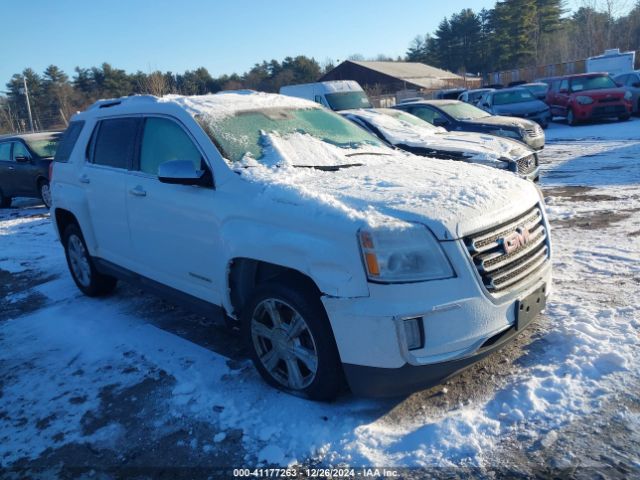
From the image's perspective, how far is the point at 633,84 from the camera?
21.2 meters

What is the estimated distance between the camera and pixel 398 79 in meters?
50.0

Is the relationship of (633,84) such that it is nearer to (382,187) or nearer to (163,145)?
(382,187)

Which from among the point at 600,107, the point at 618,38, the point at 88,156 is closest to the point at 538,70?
the point at 618,38

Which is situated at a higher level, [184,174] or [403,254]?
[184,174]

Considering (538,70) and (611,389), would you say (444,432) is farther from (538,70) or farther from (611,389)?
(538,70)

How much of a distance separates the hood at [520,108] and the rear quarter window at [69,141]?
15318 millimetres

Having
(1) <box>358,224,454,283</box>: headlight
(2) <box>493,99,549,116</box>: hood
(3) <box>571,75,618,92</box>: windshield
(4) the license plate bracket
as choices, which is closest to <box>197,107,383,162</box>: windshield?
(1) <box>358,224,454,283</box>: headlight

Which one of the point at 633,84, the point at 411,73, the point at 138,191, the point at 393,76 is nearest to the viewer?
the point at 138,191

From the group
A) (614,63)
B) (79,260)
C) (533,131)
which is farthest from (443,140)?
(614,63)

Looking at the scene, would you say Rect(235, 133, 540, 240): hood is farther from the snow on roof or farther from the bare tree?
the bare tree

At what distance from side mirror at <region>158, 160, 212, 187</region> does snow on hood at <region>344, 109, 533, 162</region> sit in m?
5.28

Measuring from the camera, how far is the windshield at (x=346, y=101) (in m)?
16.0

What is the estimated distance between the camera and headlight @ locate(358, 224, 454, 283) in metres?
2.93

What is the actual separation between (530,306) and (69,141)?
489 cm
